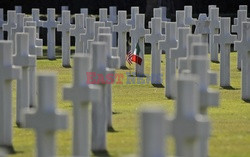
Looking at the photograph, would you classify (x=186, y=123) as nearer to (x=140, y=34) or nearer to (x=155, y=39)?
(x=155, y=39)

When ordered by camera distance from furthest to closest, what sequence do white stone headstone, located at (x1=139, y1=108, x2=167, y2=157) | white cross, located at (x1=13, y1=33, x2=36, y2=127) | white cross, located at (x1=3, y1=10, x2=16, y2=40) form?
white cross, located at (x1=3, y1=10, x2=16, y2=40)
white cross, located at (x1=13, y1=33, x2=36, y2=127)
white stone headstone, located at (x1=139, y1=108, x2=167, y2=157)

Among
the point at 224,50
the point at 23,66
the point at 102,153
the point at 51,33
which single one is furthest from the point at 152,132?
the point at 51,33

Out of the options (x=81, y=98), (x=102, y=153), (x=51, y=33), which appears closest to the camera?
(x=81, y=98)

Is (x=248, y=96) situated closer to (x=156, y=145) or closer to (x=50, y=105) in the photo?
(x=50, y=105)

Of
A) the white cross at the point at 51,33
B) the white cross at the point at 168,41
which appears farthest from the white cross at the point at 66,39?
the white cross at the point at 168,41

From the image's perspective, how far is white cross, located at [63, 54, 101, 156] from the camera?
1051 centimetres

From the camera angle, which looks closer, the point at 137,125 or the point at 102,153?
the point at 102,153

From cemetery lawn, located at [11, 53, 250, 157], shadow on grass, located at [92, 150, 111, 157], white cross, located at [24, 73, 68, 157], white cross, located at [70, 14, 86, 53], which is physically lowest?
cemetery lawn, located at [11, 53, 250, 157]

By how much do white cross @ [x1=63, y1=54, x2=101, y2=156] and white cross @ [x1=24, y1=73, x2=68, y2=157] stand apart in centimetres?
82

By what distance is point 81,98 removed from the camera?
10.6m

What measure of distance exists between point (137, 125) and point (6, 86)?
226cm

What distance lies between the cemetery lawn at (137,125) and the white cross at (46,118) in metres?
2.18

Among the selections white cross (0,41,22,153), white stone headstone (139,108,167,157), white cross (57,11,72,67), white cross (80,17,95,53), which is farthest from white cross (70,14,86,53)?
white stone headstone (139,108,167,157)

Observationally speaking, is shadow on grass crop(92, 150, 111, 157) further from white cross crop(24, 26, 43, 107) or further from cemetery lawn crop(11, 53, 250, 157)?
white cross crop(24, 26, 43, 107)
